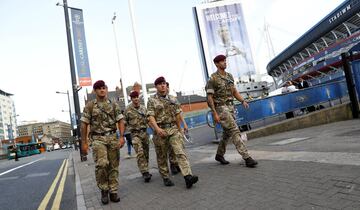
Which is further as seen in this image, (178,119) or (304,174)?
(178,119)

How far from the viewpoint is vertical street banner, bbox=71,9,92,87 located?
13.3 meters

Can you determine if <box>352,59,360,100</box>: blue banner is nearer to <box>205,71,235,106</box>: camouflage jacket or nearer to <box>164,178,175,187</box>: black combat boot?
<box>205,71,235,106</box>: camouflage jacket

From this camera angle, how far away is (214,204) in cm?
329

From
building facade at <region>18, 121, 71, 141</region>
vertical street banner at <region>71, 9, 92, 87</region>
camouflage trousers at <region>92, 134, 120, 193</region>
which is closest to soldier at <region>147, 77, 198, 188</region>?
camouflage trousers at <region>92, 134, 120, 193</region>

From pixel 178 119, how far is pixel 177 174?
1.39m

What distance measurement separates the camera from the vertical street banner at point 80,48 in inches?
524

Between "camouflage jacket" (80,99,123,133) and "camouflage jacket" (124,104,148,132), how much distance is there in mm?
1506

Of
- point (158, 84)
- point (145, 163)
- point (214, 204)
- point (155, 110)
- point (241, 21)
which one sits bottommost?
point (214, 204)

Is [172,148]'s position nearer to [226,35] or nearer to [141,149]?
[141,149]

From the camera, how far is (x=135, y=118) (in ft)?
20.3

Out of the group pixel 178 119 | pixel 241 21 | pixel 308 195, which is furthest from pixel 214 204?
pixel 241 21

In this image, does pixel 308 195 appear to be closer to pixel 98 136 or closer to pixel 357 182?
pixel 357 182

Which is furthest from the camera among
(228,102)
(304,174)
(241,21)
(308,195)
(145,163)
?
(241,21)

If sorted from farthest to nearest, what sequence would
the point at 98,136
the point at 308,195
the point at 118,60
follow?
1. the point at 118,60
2. the point at 98,136
3. the point at 308,195
